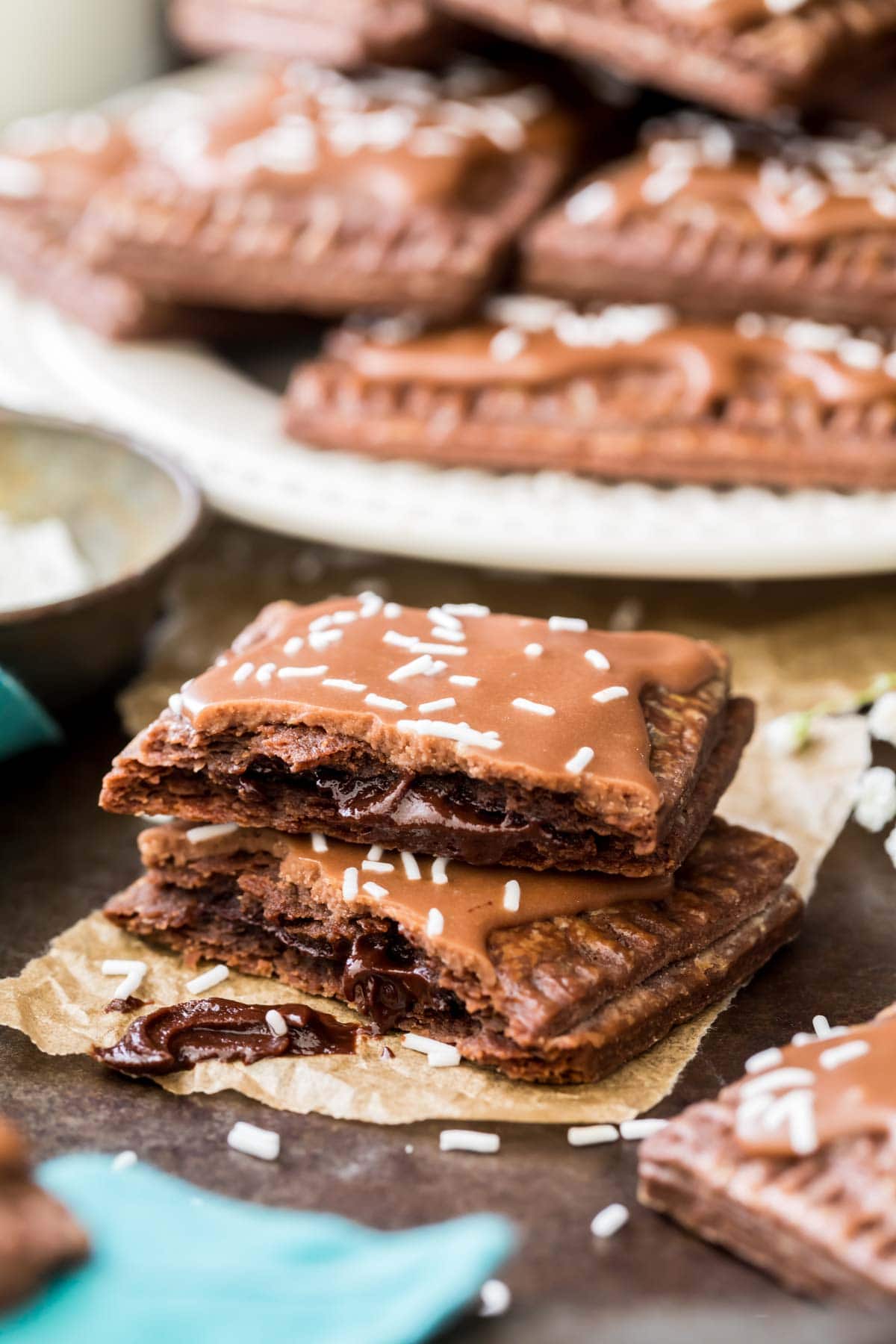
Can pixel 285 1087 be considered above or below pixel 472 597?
above

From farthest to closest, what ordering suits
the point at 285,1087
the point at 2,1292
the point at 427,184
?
the point at 427,184, the point at 285,1087, the point at 2,1292

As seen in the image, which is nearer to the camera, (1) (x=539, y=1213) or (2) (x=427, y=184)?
(1) (x=539, y=1213)

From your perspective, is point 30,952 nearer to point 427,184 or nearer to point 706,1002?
point 706,1002

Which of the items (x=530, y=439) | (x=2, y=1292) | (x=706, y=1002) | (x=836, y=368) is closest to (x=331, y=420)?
(x=530, y=439)

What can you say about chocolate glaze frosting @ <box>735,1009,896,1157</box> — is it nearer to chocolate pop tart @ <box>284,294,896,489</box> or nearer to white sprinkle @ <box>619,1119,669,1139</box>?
white sprinkle @ <box>619,1119,669,1139</box>

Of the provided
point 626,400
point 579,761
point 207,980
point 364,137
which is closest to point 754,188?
point 626,400

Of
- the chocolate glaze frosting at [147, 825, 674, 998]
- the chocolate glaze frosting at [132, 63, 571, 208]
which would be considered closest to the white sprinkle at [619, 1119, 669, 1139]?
the chocolate glaze frosting at [147, 825, 674, 998]
